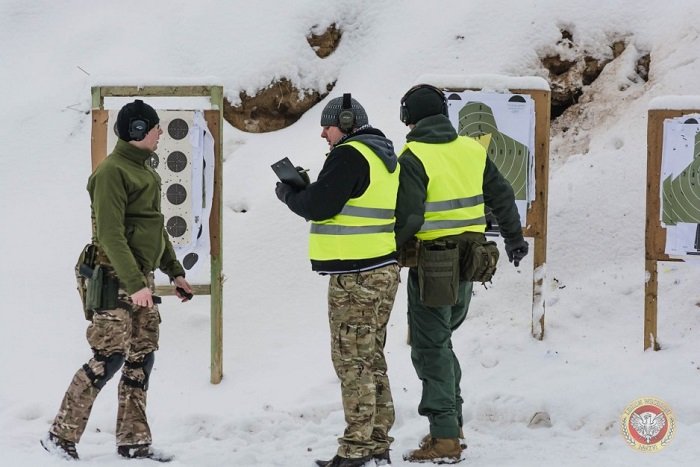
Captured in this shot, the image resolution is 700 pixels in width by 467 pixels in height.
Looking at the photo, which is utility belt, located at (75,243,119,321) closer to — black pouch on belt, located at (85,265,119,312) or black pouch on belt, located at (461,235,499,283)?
black pouch on belt, located at (85,265,119,312)

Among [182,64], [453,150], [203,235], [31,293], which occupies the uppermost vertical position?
[182,64]

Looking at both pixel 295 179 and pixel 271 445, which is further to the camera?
pixel 271 445

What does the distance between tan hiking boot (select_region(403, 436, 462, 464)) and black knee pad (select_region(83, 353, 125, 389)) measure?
5.64 ft

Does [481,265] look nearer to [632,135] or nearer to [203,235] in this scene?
[203,235]

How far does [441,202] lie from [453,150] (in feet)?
1.03

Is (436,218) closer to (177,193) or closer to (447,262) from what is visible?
(447,262)

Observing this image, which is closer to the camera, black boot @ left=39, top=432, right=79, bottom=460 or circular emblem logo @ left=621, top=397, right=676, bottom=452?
black boot @ left=39, top=432, right=79, bottom=460

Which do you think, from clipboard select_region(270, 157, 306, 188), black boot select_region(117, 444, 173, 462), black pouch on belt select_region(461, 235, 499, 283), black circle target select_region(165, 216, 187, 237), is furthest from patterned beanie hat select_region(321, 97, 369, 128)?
black circle target select_region(165, 216, 187, 237)

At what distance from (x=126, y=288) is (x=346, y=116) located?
1494mm

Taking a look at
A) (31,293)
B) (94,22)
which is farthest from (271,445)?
(94,22)

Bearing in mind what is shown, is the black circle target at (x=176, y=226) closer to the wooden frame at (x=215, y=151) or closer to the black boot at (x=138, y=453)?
the wooden frame at (x=215, y=151)

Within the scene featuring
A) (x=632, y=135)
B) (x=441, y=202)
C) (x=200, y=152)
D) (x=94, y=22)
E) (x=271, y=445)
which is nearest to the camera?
(x=441, y=202)

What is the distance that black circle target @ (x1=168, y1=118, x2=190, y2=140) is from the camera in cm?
700

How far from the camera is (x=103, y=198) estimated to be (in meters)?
5.01
